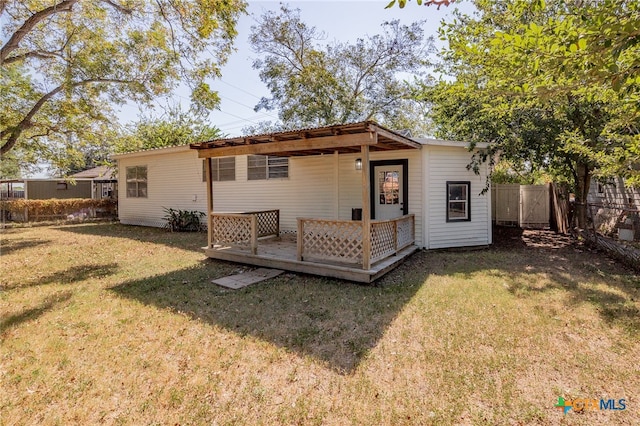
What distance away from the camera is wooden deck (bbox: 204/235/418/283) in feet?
17.9

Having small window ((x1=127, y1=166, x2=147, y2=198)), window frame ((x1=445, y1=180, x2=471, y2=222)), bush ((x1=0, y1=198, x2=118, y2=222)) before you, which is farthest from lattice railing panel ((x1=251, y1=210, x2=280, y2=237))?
bush ((x1=0, y1=198, x2=118, y2=222))

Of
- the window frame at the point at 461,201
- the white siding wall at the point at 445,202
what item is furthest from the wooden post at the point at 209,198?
the window frame at the point at 461,201

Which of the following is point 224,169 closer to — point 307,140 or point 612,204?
point 307,140

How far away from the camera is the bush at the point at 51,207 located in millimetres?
15656

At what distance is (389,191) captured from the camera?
8766 mm

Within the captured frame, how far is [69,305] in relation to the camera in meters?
4.56

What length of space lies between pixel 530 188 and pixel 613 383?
10982mm

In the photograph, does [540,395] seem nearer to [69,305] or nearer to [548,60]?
[548,60]

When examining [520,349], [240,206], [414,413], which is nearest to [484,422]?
[414,413]

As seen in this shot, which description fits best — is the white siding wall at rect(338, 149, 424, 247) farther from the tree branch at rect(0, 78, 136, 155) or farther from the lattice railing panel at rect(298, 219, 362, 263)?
the tree branch at rect(0, 78, 136, 155)

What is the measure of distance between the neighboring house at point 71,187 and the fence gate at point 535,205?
76.7 feet

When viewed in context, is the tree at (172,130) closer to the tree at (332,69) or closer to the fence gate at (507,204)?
the tree at (332,69)
